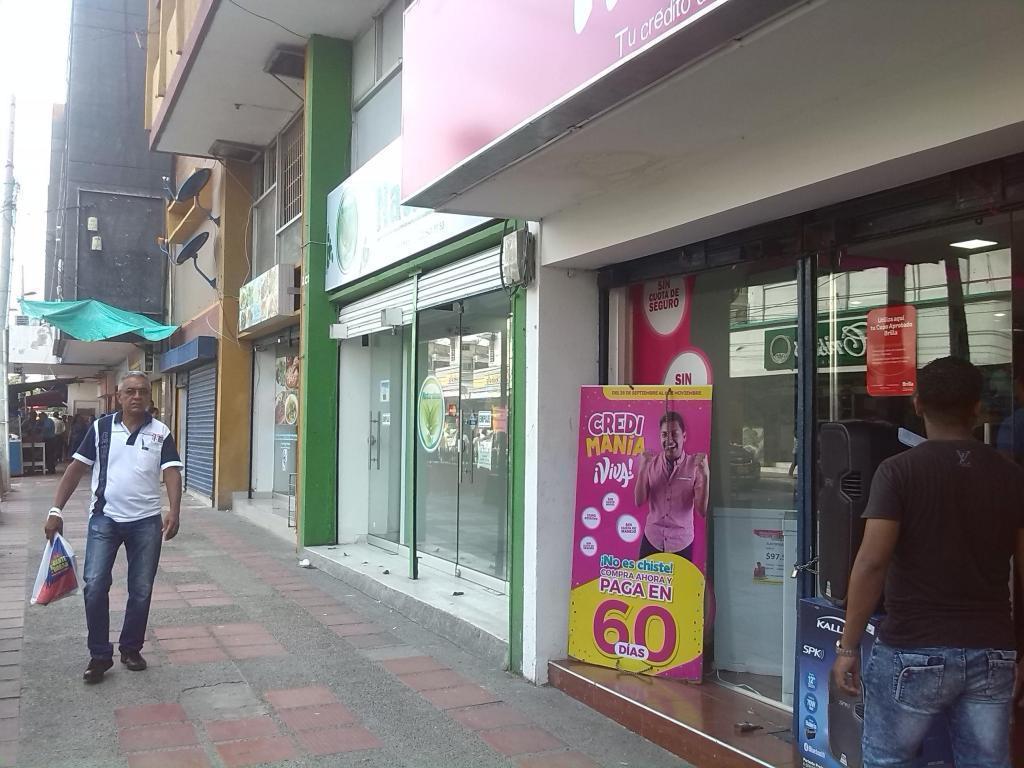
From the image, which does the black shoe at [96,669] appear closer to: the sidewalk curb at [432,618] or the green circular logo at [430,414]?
the sidewalk curb at [432,618]

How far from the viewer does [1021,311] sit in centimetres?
346

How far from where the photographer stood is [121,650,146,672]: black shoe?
5.34 m

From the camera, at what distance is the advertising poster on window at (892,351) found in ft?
12.8

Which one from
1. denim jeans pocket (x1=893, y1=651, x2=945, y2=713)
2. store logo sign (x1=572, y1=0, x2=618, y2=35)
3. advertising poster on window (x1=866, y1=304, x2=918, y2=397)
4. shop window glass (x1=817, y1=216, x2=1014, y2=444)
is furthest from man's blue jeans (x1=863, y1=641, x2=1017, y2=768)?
store logo sign (x1=572, y1=0, x2=618, y2=35)

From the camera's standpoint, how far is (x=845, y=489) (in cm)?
322

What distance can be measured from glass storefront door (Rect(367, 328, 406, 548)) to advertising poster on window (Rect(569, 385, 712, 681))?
12.6 feet

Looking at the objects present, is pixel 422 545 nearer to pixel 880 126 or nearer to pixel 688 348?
pixel 688 348

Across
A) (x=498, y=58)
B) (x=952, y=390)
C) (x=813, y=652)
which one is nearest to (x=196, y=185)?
(x=498, y=58)

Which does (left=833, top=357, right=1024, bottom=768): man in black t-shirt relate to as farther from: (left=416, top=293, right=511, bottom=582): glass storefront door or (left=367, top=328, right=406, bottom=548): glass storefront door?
(left=367, top=328, right=406, bottom=548): glass storefront door

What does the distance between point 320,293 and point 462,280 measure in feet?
11.1

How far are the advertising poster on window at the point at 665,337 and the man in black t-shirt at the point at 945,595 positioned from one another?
8.49 feet

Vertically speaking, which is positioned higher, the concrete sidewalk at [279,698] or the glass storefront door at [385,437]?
the glass storefront door at [385,437]

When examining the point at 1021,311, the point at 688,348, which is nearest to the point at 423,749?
the point at 688,348

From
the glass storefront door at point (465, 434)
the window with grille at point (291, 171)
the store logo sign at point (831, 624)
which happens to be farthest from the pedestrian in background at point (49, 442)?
the store logo sign at point (831, 624)
